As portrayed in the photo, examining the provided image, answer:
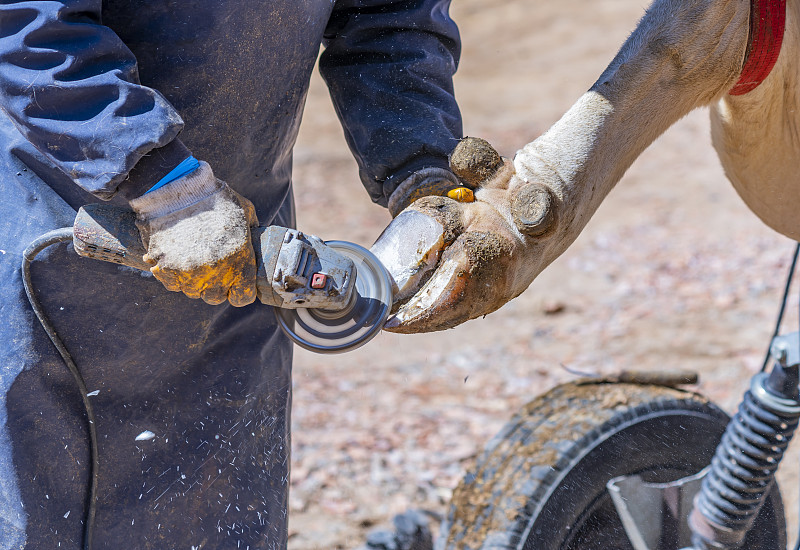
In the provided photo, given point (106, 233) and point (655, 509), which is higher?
point (106, 233)

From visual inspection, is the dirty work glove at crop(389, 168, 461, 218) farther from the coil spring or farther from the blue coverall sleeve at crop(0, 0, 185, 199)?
the coil spring

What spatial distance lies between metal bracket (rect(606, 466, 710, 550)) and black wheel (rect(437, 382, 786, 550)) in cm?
5

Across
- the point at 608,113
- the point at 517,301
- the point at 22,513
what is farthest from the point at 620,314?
the point at 22,513

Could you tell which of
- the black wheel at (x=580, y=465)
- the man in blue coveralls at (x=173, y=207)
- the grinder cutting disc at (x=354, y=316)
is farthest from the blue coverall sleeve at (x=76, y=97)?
the black wheel at (x=580, y=465)

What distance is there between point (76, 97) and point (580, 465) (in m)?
1.73

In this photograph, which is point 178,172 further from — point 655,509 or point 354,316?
point 655,509

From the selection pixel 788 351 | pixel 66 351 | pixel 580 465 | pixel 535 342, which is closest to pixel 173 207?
pixel 66 351

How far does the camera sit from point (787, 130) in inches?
80.8

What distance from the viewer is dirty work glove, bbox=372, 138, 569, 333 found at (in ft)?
5.21

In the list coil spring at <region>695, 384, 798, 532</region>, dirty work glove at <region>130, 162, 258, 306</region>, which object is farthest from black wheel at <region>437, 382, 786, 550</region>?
dirty work glove at <region>130, 162, 258, 306</region>

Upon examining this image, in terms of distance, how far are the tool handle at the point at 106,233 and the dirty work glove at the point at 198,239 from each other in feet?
0.12

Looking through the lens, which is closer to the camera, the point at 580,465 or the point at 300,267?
the point at 300,267

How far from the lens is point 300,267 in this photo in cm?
157

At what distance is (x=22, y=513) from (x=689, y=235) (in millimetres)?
5632
